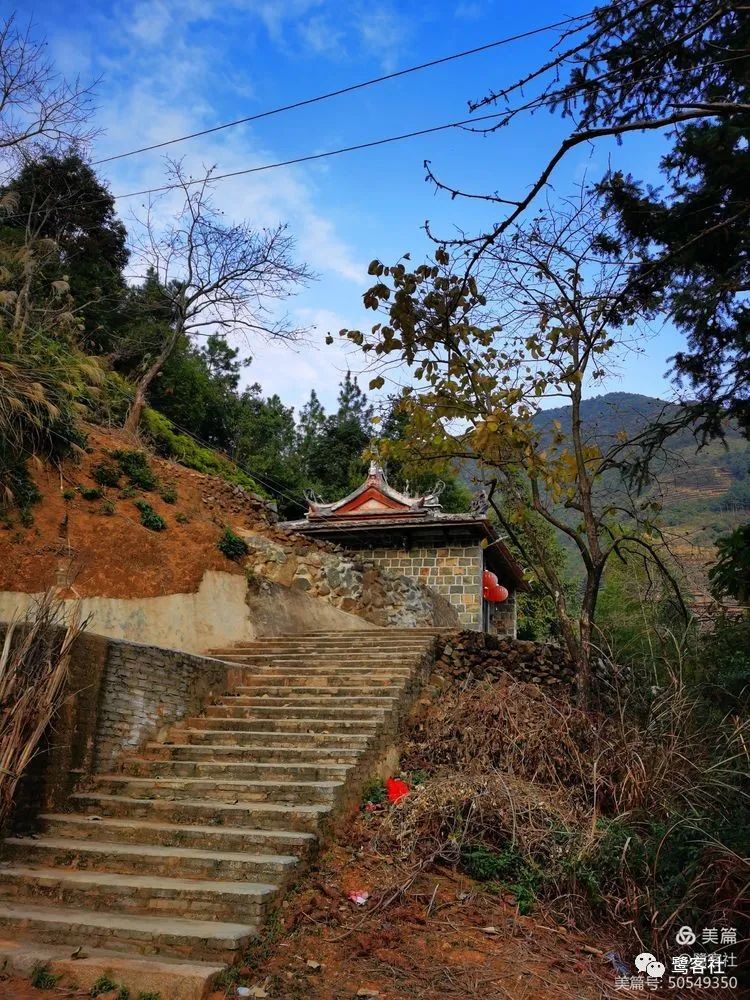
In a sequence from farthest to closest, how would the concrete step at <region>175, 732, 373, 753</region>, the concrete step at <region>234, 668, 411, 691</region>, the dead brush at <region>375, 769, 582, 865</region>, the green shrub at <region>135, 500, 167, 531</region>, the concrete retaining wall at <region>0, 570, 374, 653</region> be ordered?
1. the green shrub at <region>135, 500, 167, 531</region>
2. the concrete retaining wall at <region>0, 570, 374, 653</region>
3. the concrete step at <region>234, 668, 411, 691</region>
4. the concrete step at <region>175, 732, 373, 753</region>
5. the dead brush at <region>375, 769, 582, 865</region>

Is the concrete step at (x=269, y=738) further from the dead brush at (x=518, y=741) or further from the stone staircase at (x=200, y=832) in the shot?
the dead brush at (x=518, y=741)

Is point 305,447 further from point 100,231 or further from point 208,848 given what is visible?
point 208,848

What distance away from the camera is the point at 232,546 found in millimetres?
13625

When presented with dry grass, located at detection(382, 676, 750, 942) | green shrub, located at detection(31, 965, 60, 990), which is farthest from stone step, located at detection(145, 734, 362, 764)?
green shrub, located at detection(31, 965, 60, 990)

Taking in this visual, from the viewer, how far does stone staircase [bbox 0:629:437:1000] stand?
13.3ft

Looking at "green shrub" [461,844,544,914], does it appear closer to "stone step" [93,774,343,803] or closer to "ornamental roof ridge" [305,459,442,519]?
"stone step" [93,774,343,803]

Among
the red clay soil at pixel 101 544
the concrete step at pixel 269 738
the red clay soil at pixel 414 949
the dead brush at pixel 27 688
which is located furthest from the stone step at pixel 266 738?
the red clay soil at pixel 101 544

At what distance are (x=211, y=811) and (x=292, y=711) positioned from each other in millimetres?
2075

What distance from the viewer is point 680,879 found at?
160 inches

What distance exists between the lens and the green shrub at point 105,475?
44.1 ft

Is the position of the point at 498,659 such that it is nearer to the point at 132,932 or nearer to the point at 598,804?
the point at 598,804

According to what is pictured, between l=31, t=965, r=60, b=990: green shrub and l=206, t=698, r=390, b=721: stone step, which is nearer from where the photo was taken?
l=31, t=965, r=60, b=990: green shrub

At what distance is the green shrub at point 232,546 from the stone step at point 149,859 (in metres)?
8.27

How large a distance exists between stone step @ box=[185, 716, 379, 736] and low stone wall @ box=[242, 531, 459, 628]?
6103 mm
